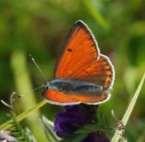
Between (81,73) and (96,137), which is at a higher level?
(81,73)

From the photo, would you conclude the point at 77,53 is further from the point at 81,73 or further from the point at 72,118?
the point at 72,118

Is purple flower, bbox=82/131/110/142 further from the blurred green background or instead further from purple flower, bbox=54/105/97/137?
the blurred green background

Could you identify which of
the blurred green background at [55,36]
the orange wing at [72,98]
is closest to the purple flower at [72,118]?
the orange wing at [72,98]

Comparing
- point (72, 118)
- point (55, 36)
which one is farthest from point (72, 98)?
point (55, 36)

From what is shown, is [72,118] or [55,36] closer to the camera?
[72,118]

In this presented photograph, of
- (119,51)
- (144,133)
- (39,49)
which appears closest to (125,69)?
(119,51)

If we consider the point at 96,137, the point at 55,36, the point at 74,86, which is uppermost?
the point at 74,86

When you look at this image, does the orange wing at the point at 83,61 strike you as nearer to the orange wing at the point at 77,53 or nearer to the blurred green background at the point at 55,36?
the orange wing at the point at 77,53
